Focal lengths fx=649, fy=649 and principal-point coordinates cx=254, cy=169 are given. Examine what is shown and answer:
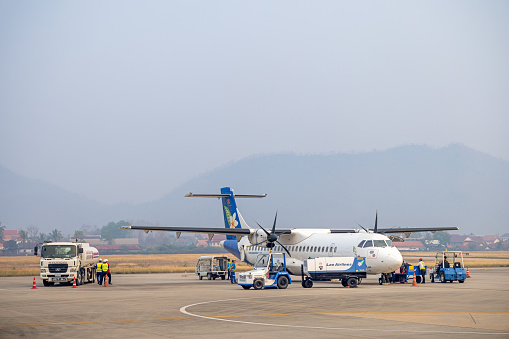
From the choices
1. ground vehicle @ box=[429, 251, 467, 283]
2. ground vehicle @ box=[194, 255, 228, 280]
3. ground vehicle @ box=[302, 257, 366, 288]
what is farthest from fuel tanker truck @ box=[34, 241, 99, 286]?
ground vehicle @ box=[429, 251, 467, 283]

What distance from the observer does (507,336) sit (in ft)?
48.0

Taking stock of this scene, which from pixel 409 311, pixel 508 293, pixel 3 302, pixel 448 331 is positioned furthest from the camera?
pixel 508 293

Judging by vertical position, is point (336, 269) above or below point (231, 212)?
below

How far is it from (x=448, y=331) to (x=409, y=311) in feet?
15.7

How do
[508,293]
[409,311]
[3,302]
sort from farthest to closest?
[508,293] → [3,302] → [409,311]

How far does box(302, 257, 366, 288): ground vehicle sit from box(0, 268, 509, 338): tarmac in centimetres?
471

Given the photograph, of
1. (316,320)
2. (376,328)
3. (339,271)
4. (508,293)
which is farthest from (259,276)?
(376,328)

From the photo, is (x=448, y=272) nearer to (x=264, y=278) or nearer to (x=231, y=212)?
(x=264, y=278)

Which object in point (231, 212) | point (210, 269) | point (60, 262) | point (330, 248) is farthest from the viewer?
point (231, 212)

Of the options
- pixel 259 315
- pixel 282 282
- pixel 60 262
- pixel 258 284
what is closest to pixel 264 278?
pixel 258 284

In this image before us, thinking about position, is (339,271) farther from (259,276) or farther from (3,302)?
(3,302)

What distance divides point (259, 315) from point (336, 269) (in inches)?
545

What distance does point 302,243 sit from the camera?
40.4 m

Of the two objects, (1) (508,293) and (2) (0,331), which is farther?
(1) (508,293)
